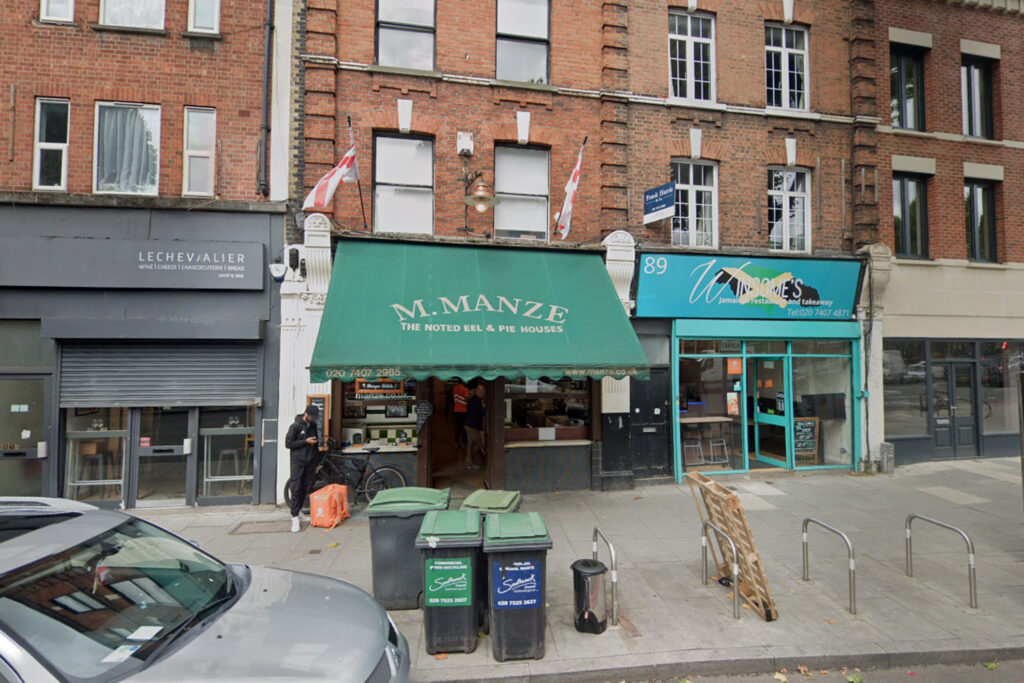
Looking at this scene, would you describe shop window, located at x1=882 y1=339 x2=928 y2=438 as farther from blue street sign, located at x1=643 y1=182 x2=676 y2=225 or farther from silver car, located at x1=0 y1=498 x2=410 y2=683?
silver car, located at x1=0 y1=498 x2=410 y2=683

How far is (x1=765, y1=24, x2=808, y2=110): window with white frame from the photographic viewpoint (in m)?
11.2

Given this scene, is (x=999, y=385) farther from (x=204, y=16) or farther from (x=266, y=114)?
(x=204, y=16)

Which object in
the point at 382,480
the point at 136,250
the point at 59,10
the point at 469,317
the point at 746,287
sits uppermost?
the point at 59,10

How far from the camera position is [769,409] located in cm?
1139

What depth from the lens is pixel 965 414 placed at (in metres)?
12.0

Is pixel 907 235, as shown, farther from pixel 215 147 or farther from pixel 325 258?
pixel 215 147

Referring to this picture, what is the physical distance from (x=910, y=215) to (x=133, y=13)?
17528mm

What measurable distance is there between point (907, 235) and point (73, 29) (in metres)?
18.2

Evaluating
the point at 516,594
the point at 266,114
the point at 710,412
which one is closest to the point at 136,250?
the point at 266,114

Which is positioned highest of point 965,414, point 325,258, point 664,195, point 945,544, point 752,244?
point 664,195

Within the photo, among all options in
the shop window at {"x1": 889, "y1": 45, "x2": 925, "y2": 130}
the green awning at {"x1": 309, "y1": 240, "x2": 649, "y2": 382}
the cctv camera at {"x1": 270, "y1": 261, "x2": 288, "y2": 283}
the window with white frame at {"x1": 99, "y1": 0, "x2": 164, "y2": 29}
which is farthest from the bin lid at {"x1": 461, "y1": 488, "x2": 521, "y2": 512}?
the shop window at {"x1": 889, "y1": 45, "x2": 925, "y2": 130}

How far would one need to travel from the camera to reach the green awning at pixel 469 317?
7.29 m

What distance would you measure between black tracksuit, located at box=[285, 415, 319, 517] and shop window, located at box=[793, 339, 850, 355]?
10.4 meters

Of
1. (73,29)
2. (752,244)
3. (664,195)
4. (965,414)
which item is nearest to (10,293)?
(73,29)
